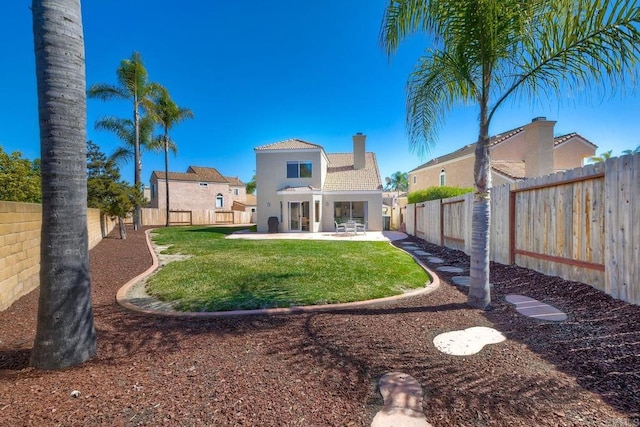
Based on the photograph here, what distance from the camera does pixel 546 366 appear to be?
2707 mm

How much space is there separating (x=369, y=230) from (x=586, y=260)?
54.7 ft

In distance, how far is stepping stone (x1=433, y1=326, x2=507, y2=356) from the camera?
310cm

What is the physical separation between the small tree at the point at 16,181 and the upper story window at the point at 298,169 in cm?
1324

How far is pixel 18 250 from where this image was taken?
4.82 meters

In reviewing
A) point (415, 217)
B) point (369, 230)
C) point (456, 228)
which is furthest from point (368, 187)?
point (456, 228)

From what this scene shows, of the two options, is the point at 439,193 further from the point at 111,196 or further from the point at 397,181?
the point at 397,181

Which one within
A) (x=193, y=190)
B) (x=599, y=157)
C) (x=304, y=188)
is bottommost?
(x=304, y=188)

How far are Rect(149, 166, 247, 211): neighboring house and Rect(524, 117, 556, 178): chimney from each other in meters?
35.6

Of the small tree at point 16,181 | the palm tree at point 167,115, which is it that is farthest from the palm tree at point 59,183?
the palm tree at point 167,115

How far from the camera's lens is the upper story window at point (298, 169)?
2141 cm

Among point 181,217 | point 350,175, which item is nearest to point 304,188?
point 350,175

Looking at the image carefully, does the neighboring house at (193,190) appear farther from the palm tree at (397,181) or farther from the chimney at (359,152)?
the palm tree at (397,181)

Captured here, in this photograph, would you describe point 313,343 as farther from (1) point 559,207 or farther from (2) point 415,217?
(2) point 415,217

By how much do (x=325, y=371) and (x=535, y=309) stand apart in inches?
133
